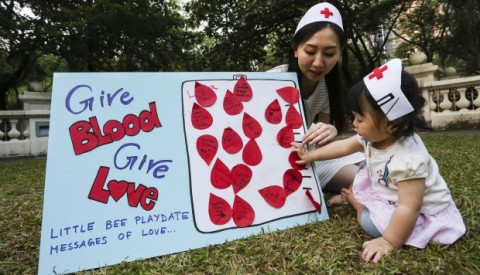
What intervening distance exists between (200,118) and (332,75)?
88 centimetres

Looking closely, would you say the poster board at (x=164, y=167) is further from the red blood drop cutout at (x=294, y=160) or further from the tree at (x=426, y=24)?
the tree at (x=426, y=24)

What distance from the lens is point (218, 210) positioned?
141 cm

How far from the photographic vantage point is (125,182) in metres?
1.30

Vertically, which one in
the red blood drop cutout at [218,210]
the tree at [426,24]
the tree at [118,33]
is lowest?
the red blood drop cutout at [218,210]

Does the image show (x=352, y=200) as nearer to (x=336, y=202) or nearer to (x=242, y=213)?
(x=336, y=202)

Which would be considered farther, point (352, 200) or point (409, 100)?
point (352, 200)

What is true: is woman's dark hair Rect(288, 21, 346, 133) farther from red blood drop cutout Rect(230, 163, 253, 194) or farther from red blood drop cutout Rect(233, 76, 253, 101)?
red blood drop cutout Rect(230, 163, 253, 194)

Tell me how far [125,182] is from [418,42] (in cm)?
1623

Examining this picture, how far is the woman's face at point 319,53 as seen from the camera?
167 centimetres

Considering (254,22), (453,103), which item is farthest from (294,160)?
(254,22)

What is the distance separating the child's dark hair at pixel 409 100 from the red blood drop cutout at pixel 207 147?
56cm

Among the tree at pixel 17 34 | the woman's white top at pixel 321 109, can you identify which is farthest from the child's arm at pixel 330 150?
the tree at pixel 17 34

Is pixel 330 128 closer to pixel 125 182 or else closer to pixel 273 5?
pixel 125 182

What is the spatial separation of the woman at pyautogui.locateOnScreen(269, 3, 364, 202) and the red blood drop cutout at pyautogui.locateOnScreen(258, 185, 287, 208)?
267 millimetres
